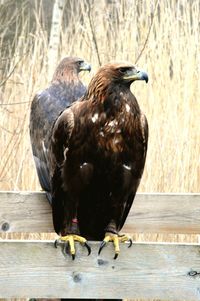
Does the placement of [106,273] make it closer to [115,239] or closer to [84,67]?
[115,239]

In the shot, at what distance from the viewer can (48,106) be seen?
14.0 ft

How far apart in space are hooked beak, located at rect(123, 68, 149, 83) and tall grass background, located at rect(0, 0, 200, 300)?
1.57m

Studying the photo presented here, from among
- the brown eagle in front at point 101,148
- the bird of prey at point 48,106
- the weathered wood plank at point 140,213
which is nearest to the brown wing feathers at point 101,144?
the brown eagle in front at point 101,148

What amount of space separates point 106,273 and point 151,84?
7.73ft

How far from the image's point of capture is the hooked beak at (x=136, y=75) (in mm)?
3160

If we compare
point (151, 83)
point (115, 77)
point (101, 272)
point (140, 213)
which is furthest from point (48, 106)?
point (101, 272)

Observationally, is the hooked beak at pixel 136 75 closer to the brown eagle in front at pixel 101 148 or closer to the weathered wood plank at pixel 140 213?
the brown eagle in front at pixel 101 148

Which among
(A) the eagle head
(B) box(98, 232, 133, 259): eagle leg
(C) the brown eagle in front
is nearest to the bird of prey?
(C) the brown eagle in front

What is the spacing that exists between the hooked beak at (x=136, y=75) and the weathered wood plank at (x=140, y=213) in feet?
2.60

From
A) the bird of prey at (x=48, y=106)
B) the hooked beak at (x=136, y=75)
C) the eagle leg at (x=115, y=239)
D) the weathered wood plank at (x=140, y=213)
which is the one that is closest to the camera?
the eagle leg at (x=115, y=239)

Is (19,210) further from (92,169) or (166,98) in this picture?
(166,98)

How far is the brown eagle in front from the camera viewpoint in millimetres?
3176

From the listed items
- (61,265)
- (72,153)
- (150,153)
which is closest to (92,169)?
(72,153)

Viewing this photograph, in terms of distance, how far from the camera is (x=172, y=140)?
4820 mm
